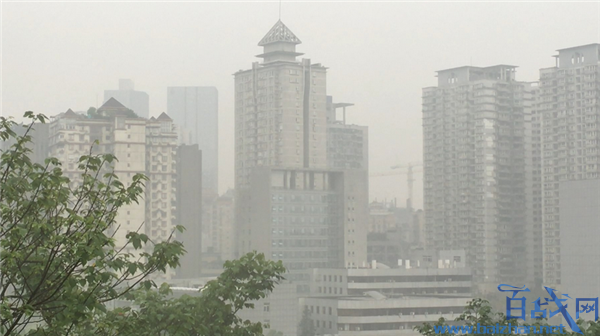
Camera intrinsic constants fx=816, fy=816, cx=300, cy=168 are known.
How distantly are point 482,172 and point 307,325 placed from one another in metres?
6.07

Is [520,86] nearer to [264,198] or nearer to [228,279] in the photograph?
[264,198]

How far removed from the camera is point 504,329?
2.51 meters

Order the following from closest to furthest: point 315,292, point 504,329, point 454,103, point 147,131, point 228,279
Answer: point 228,279 < point 504,329 < point 147,131 < point 315,292 < point 454,103

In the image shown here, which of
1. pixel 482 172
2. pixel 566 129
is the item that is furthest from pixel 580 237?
pixel 482 172

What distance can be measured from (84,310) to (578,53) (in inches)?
734

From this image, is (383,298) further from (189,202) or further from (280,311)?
(189,202)

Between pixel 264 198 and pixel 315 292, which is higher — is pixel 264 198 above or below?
above

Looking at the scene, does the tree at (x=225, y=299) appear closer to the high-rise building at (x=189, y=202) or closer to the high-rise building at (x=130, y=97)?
the high-rise building at (x=189, y=202)

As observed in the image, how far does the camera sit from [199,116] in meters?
24.7

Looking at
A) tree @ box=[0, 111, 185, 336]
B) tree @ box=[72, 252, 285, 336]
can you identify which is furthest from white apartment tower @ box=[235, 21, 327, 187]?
tree @ box=[0, 111, 185, 336]

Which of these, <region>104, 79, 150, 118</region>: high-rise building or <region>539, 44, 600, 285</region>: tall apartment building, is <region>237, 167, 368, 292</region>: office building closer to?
<region>539, 44, 600, 285</region>: tall apartment building

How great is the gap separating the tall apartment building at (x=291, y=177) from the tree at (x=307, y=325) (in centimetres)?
211

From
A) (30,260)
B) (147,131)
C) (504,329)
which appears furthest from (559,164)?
(30,260)

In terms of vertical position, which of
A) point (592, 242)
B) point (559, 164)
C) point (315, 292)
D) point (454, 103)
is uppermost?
point (454, 103)
